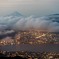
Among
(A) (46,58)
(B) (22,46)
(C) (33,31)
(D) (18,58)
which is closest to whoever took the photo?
(D) (18,58)

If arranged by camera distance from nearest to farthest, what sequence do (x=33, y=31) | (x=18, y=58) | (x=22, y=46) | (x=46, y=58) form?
(x=18, y=58)
(x=46, y=58)
(x=22, y=46)
(x=33, y=31)

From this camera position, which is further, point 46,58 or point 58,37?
point 58,37

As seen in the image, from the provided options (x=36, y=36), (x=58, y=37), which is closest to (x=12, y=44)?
(x=36, y=36)

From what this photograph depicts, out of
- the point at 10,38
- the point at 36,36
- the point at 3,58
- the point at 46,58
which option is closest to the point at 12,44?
the point at 10,38

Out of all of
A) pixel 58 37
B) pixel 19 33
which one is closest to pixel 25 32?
pixel 19 33

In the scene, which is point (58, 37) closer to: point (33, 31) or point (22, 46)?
point (33, 31)

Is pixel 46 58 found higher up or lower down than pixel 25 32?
lower down

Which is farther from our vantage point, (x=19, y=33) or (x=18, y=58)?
(x=19, y=33)

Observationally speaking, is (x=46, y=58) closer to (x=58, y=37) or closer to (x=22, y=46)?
(x=22, y=46)
